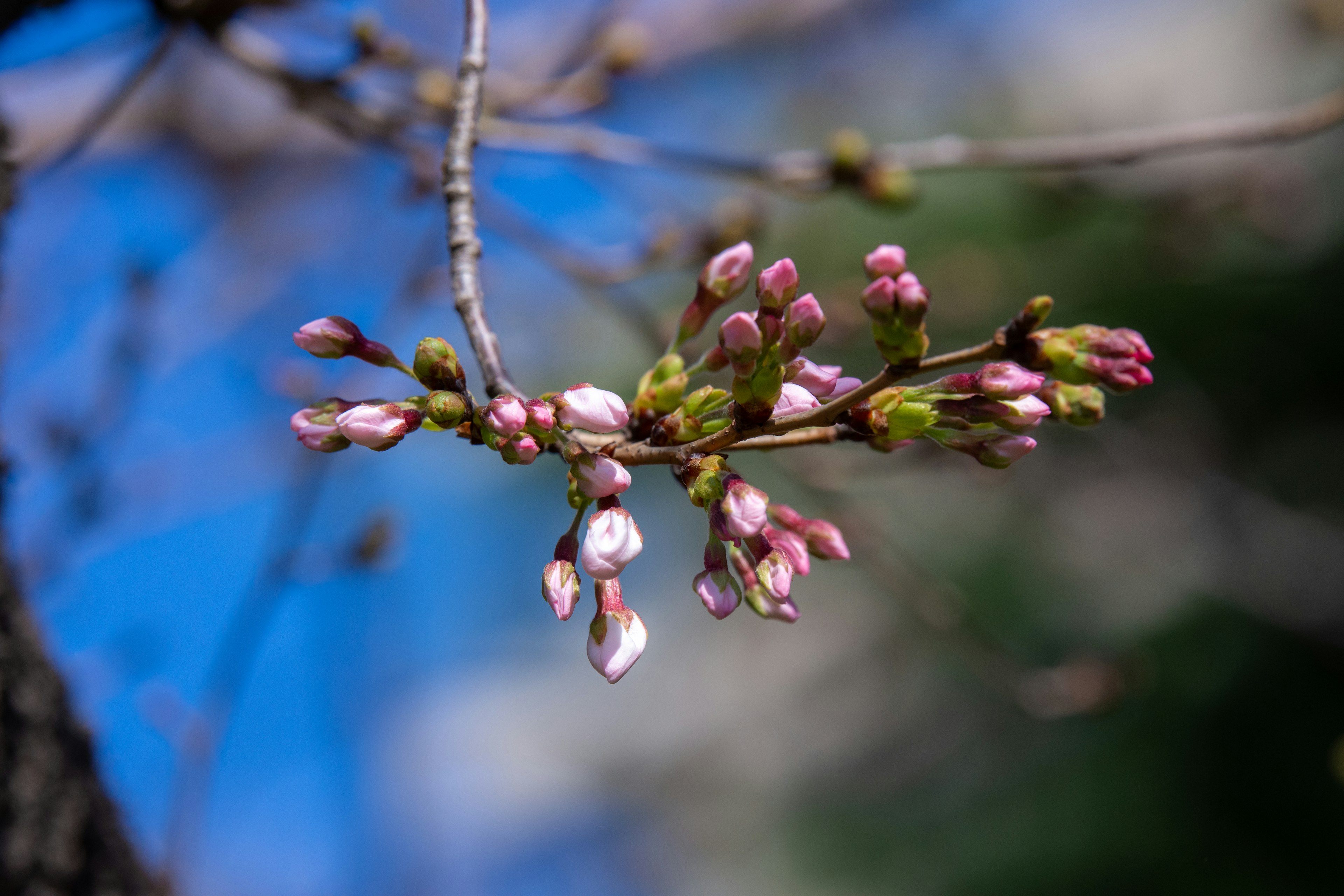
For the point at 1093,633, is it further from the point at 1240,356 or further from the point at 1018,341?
the point at 1018,341

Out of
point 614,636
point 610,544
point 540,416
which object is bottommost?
point 614,636

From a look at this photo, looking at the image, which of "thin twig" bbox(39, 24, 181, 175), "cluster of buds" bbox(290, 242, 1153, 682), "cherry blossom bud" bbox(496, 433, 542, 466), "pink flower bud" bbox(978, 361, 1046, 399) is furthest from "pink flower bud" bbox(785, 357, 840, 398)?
"thin twig" bbox(39, 24, 181, 175)

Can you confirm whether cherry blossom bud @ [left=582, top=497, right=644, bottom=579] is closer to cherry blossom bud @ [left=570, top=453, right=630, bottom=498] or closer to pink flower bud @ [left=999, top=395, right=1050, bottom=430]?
cherry blossom bud @ [left=570, top=453, right=630, bottom=498]

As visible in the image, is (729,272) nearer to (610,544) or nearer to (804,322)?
(804,322)

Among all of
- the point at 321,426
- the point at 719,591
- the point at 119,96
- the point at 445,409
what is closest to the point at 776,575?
the point at 719,591

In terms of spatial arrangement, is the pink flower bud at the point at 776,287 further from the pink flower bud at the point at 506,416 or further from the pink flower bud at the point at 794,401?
the pink flower bud at the point at 506,416

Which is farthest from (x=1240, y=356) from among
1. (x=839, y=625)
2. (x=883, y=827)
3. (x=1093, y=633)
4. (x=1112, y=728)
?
(x=883, y=827)
